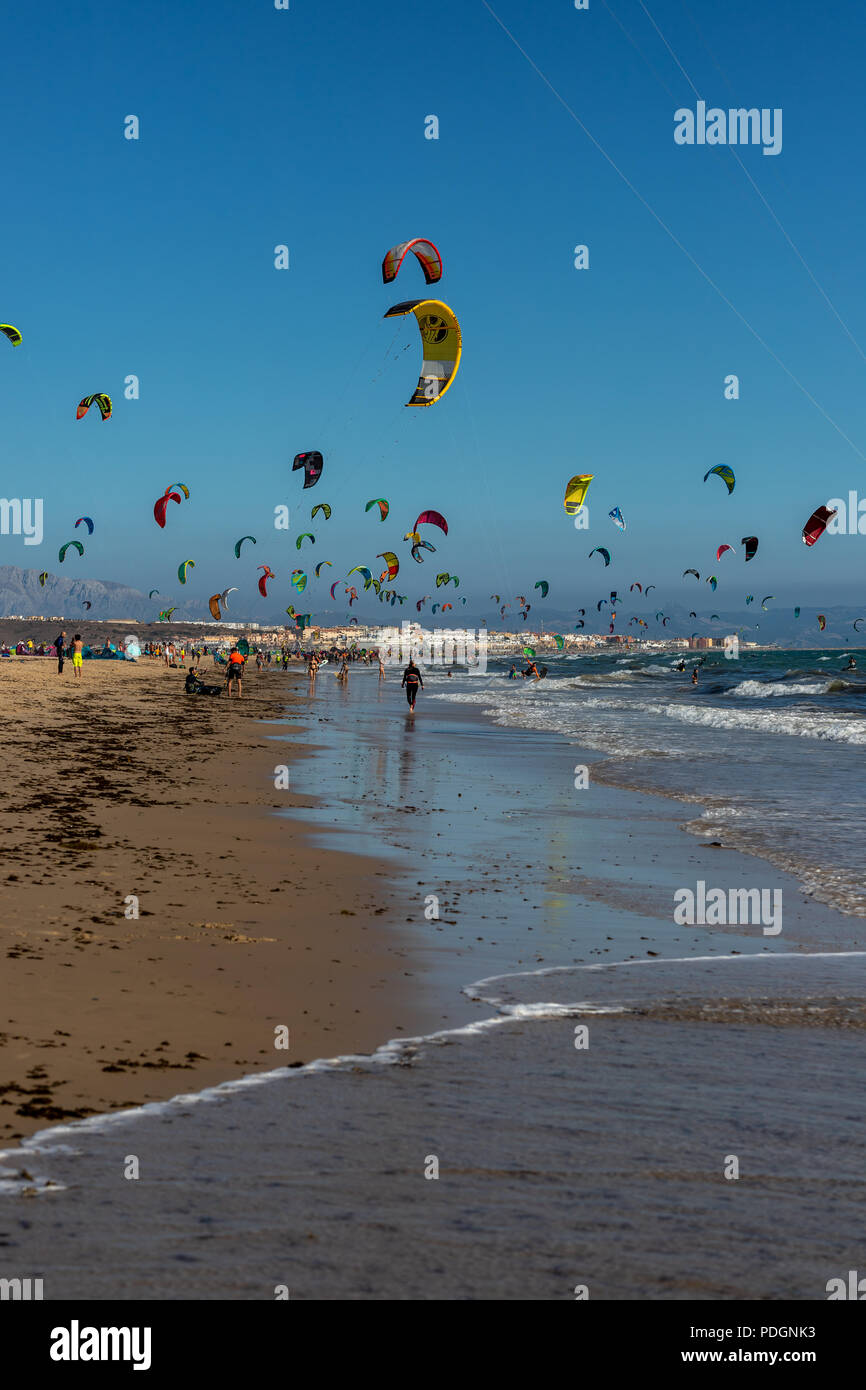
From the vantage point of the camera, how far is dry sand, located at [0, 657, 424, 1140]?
16.2 feet

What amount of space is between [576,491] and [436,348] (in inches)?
681

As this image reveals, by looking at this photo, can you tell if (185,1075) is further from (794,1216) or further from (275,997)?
(794,1216)

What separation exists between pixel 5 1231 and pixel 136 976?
2.88m

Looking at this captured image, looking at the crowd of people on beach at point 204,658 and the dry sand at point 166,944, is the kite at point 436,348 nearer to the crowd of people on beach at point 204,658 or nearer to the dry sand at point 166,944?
the dry sand at point 166,944

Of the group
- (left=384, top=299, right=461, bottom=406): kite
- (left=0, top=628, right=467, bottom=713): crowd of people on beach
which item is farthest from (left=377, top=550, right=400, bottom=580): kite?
(left=384, top=299, right=461, bottom=406): kite

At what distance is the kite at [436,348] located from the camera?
818 inches

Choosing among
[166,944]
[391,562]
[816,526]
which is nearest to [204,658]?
[391,562]

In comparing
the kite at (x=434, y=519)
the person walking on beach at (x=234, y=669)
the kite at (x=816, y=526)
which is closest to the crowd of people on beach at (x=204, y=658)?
the person walking on beach at (x=234, y=669)

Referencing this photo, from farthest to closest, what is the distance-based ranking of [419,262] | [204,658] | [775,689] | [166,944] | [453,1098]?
[204,658] < [775,689] < [419,262] < [166,944] < [453,1098]

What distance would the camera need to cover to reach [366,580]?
3078 inches

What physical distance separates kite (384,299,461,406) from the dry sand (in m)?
9.93

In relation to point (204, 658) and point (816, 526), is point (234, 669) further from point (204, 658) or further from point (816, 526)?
point (204, 658)

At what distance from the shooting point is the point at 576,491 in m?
38.1
